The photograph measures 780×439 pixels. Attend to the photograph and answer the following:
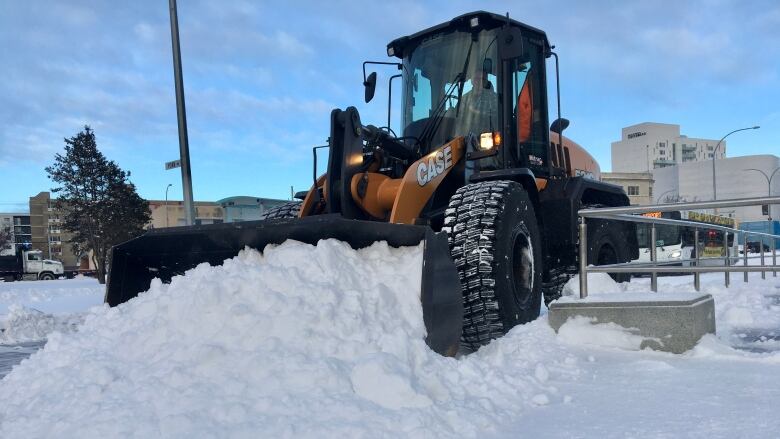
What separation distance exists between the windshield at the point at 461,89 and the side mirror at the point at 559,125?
1.51 meters

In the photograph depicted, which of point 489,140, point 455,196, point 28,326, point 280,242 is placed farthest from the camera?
point 28,326

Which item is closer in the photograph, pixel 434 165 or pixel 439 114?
pixel 434 165

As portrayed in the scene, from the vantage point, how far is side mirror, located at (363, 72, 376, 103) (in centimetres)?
665

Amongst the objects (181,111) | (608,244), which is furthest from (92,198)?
(608,244)

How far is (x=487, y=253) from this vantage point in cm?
457

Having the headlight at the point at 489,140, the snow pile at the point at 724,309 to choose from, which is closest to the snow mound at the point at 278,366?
the snow pile at the point at 724,309

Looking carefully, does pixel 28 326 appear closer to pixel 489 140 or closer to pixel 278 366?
pixel 489 140

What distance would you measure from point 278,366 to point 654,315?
298 cm

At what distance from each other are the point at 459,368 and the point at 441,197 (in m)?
2.19

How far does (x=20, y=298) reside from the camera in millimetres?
16812

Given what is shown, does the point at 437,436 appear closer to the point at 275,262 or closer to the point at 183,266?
the point at 275,262

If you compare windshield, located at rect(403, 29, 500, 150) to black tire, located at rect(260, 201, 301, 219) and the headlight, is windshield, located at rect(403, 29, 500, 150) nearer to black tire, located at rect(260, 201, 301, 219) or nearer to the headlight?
the headlight

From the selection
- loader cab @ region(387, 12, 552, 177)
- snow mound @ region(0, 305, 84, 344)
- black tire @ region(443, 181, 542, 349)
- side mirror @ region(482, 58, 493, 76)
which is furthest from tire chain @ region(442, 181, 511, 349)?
snow mound @ region(0, 305, 84, 344)

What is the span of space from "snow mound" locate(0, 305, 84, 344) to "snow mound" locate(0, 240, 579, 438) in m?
4.84
